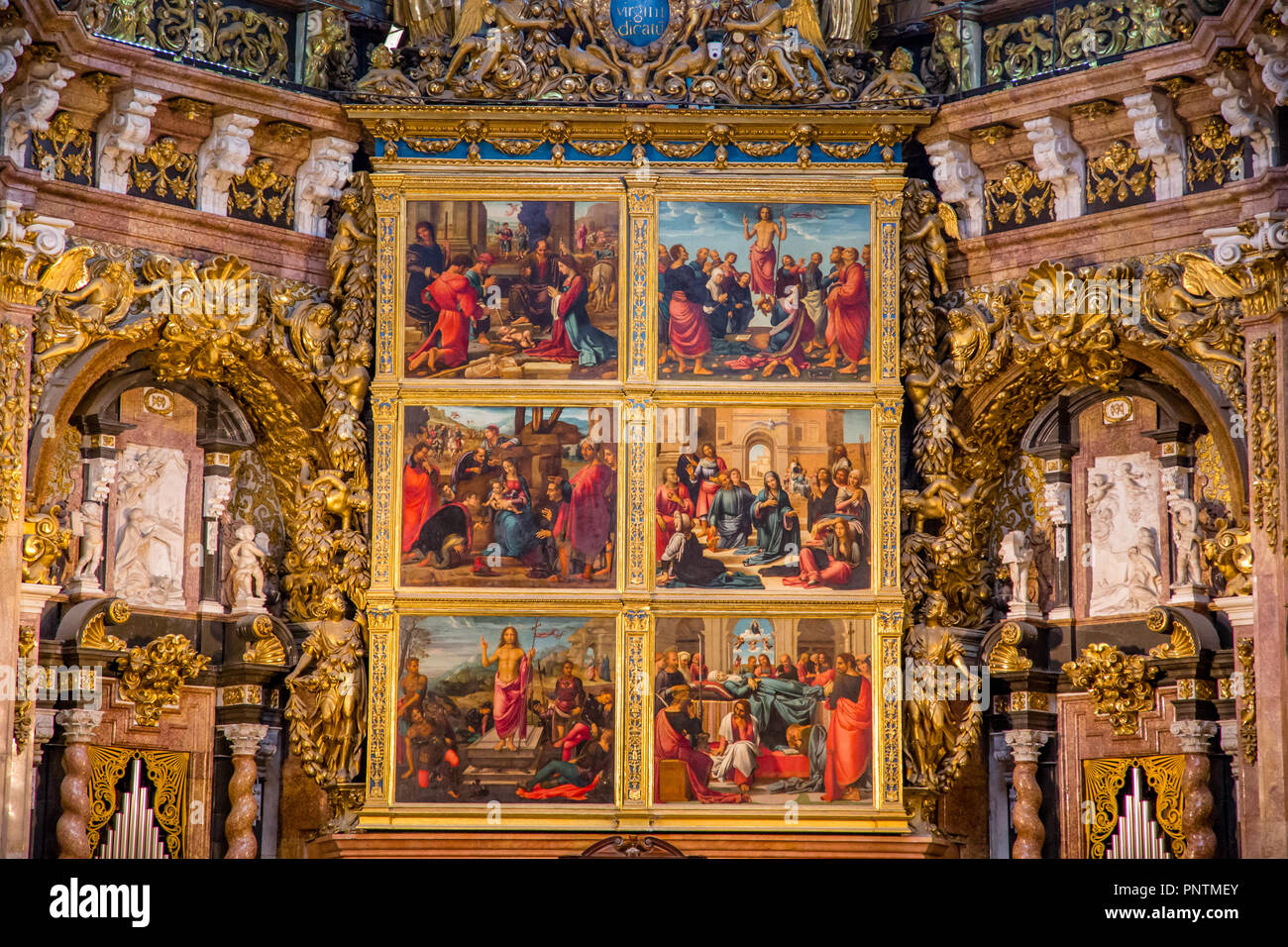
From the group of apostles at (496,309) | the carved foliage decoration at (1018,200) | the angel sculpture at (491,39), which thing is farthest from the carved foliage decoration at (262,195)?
the carved foliage decoration at (1018,200)

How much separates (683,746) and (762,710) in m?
0.74

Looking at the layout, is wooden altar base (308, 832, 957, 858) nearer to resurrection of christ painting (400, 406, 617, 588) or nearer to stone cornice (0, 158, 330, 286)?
resurrection of christ painting (400, 406, 617, 588)

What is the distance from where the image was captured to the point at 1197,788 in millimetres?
17109

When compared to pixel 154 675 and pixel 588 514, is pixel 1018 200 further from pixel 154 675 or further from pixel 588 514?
pixel 154 675

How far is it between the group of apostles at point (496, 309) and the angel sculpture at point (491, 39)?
164cm

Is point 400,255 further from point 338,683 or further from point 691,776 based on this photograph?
point 691,776

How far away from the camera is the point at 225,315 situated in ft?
59.4

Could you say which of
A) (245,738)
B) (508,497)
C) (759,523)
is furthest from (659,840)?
(245,738)

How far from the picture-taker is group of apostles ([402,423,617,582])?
1809 centimetres

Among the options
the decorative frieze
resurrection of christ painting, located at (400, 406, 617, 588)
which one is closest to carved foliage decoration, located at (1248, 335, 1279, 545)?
resurrection of christ painting, located at (400, 406, 617, 588)

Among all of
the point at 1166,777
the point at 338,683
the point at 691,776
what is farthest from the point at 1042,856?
the point at 338,683

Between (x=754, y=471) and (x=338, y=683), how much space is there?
399 cm

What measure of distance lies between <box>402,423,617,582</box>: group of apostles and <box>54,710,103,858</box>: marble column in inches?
117

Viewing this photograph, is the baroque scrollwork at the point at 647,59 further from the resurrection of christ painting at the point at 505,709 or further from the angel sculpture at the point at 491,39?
the resurrection of christ painting at the point at 505,709
